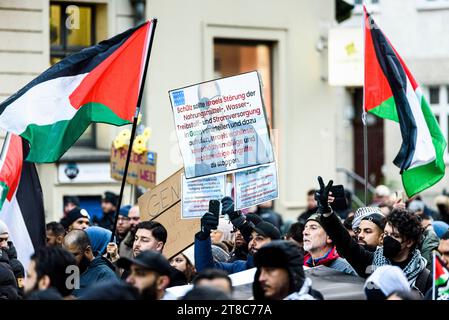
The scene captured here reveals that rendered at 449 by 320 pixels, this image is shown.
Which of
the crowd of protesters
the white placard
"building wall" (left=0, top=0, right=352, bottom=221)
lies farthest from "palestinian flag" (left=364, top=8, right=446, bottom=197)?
the white placard

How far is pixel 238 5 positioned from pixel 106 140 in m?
3.23

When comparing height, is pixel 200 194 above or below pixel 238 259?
above

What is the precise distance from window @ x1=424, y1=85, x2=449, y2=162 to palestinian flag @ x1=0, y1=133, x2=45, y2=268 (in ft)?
62.8

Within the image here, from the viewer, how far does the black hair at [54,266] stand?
6.41 m

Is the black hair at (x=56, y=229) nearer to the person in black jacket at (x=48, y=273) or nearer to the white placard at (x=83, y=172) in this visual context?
the person in black jacket at (x=48, y=273)

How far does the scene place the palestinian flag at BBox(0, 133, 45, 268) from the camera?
30.5ft

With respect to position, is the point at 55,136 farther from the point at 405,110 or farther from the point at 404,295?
the point at 404,295

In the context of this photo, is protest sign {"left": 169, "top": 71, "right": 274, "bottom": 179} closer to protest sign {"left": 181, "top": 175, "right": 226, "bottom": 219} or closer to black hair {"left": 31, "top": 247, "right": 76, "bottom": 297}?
protest sign {"left": 181, "top": 175, "right": 226, "bottom": 219}

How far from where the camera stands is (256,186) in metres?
9.14

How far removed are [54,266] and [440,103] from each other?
74.1 feet

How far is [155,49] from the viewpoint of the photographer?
61.4 ft

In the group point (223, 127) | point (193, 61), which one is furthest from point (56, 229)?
point (193, 61)
